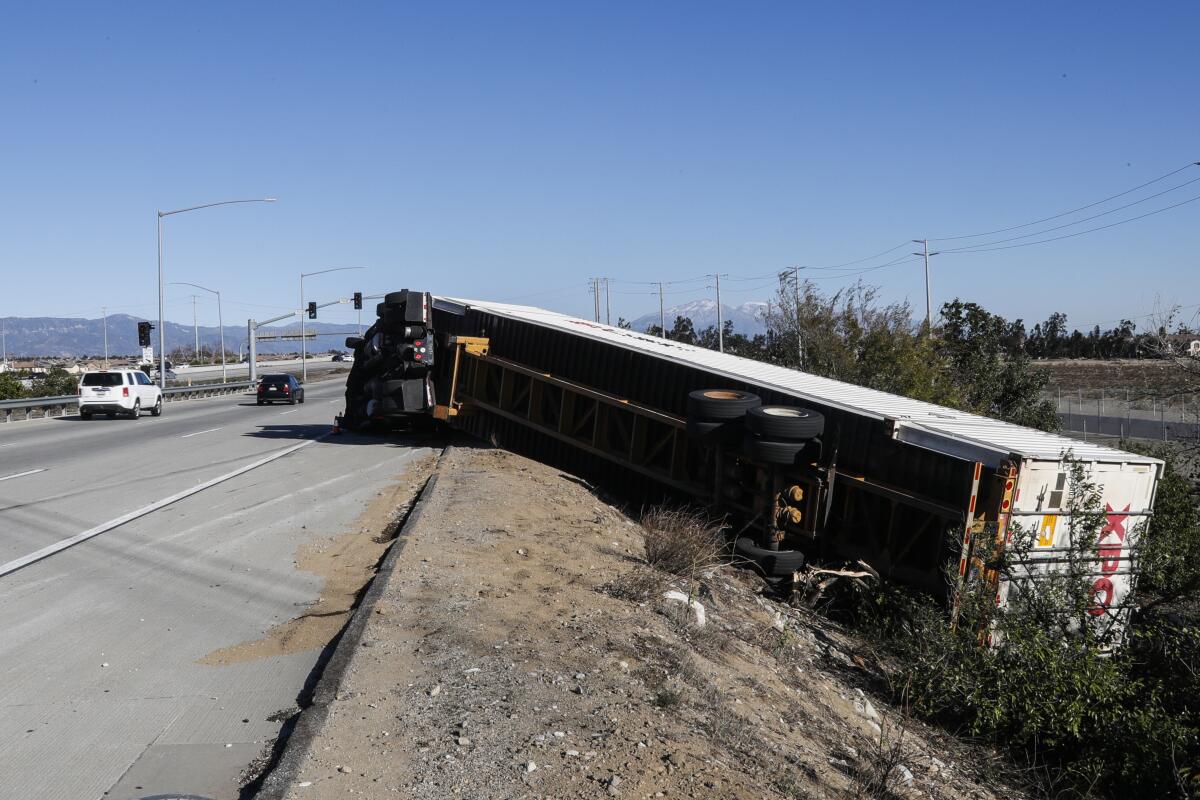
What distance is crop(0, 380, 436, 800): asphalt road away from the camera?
18.7 feet

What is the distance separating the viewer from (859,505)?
12062 mm

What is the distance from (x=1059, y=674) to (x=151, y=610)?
28.4 feet

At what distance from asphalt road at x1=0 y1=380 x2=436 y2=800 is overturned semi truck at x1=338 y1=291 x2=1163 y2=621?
11.2 feet

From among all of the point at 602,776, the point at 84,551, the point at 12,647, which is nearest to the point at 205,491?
the point at 84,551

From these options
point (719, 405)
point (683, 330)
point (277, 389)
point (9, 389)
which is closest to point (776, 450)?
point (719, 405)

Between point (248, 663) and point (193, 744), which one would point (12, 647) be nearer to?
point (248, 663)

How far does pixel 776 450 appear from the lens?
11.9 meters

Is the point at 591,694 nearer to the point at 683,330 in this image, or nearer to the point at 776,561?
the point at 776,561

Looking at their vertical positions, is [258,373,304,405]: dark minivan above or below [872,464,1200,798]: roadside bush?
above

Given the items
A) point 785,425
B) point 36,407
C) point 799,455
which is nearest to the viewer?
point 785,425

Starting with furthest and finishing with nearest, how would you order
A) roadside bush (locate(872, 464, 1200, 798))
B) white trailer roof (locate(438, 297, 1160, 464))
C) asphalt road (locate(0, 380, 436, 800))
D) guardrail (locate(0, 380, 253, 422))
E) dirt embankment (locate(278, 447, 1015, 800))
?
guardrail (locate(0, 380, 253, 422)), white trailer roof (locate(438, 297, 1160, 464)), roadside bush (locate(872, 464, 1200, 798)), asphalt road (locate(0, 380, 436, 800)), dirt embankment (locate(278, 447, 1015, 800))

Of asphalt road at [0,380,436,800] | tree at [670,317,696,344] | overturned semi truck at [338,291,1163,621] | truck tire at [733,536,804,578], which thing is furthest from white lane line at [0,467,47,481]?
tree at [670,317,696,344]

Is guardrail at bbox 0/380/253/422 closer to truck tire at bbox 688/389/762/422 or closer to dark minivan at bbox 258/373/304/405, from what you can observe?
dark minivan at bbox 258/373/304/405

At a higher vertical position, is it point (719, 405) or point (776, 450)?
point (719, 405)
